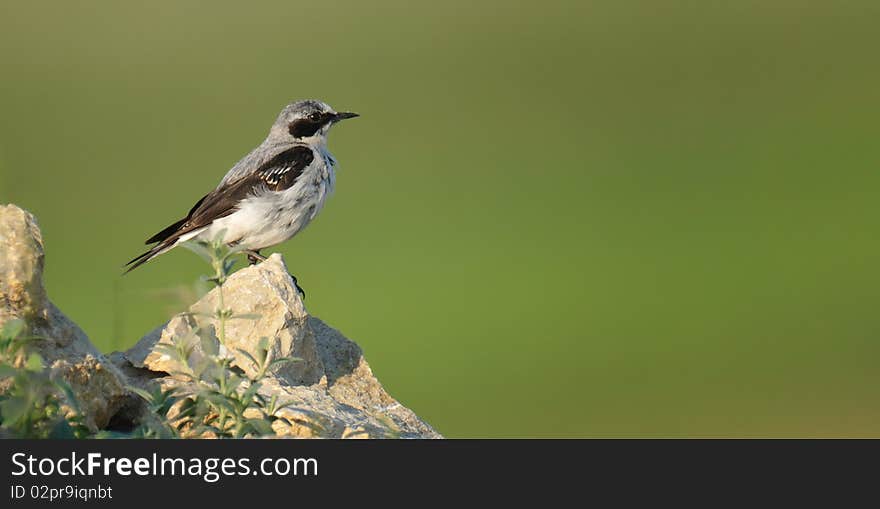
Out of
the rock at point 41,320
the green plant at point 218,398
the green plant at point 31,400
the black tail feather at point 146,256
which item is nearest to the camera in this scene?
the green plant at point 31,400

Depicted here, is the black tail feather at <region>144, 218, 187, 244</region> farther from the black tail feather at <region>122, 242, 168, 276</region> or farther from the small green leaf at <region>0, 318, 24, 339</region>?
the small green leaf at <region>0, 318, 24, 339</region>

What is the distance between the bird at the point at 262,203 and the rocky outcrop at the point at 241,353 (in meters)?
2.55

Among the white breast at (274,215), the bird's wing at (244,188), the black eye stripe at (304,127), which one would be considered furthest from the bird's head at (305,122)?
the white breast at (274,215)

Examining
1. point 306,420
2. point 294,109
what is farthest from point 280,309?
point 294,109

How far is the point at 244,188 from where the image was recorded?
31.6 ft

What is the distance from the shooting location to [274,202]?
9391mm

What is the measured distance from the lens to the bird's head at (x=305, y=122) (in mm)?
10617

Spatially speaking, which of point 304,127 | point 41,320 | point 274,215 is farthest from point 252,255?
point 41,320

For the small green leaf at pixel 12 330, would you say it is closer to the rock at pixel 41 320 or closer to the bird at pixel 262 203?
the rock at pixel 41 320

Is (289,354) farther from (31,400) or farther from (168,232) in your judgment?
(168,232)

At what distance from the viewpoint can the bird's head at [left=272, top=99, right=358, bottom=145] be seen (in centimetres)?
1062

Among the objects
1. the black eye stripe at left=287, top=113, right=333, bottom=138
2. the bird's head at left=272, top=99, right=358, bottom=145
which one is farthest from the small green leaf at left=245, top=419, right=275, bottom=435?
the black eye stripe at left=287, top=113, right=333, bottom=138

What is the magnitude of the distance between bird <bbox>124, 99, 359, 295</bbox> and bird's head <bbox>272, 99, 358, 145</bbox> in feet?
1.17

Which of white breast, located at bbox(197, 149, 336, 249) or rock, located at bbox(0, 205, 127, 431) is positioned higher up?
white breast, located at bbox(197, 149, 336, 249)
